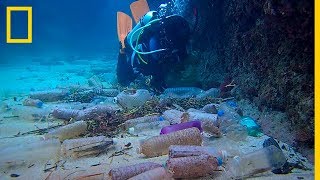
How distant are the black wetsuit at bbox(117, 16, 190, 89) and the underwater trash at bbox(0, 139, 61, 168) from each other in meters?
4.23

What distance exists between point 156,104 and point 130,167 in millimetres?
2941

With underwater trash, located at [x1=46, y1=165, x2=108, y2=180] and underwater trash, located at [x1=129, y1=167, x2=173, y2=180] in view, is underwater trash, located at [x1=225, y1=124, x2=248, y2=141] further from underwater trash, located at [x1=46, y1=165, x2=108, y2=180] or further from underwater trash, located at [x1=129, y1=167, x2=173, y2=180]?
underwater trash, located at [x1=46, y1=165, x2=108, y2=180]

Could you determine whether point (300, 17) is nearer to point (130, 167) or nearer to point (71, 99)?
point (130, 167)

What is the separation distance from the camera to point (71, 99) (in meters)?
7.41

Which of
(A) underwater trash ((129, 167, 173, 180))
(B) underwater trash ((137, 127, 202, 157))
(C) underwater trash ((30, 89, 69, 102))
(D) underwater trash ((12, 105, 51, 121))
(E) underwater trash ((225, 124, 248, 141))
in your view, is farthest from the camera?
(C) underwater trash ((30, 89, 69, 102))

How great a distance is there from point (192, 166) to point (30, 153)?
2.12m

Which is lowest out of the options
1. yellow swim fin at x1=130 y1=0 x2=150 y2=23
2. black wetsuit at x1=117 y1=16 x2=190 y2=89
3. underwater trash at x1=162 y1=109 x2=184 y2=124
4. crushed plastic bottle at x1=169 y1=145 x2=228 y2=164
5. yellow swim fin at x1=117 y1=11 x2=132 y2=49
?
underwater trash at x1=162 y1=109 x2=184 y2=124

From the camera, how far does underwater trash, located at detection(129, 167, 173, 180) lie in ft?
8.14

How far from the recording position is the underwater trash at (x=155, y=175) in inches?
97.7

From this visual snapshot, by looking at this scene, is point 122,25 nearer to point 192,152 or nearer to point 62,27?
point 192,152

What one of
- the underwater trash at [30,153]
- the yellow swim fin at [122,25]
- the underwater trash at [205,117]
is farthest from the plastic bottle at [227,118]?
the yellow swim fin at [122,25]

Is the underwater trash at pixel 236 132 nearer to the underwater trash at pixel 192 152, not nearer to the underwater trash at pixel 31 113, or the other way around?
the underwater trash at pixel 192 152

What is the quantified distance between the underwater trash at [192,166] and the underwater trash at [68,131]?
6.67ft

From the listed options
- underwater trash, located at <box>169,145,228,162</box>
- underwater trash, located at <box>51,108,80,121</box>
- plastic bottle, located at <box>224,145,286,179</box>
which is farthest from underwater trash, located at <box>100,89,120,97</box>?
plastic bottle, located at <box>224,145,286,179</box>
